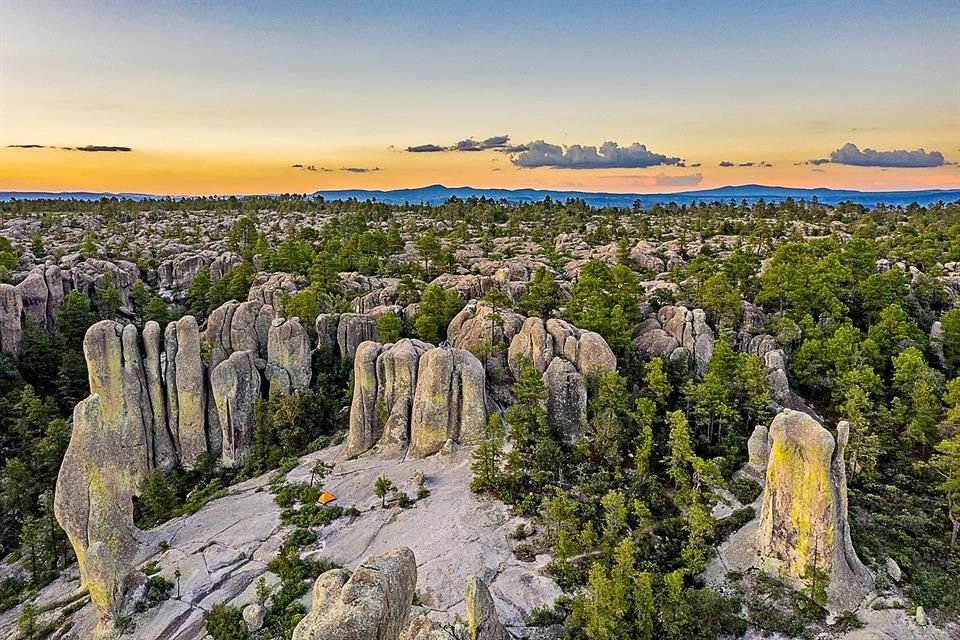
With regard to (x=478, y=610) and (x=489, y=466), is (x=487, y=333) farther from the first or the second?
(x=478, y=610)

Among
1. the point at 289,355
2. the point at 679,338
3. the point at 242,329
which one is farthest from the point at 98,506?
the point at 679,338

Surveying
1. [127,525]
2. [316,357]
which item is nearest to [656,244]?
[316,357]

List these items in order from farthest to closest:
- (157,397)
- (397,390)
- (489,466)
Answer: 1. (157,397)
2. (397,390)
3. (489,466)

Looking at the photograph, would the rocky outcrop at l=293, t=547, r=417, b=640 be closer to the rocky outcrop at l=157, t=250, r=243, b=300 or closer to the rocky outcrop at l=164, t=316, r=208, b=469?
the rocky outcrop at l=164, t=316, r=208, b=469

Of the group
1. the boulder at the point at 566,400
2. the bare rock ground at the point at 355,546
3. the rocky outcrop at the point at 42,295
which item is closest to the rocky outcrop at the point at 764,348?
the boulder at the point at 566,400

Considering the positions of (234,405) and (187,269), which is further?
(187,269)

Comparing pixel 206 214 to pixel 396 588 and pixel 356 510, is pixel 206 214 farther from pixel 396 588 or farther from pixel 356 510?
pixel 396 588
